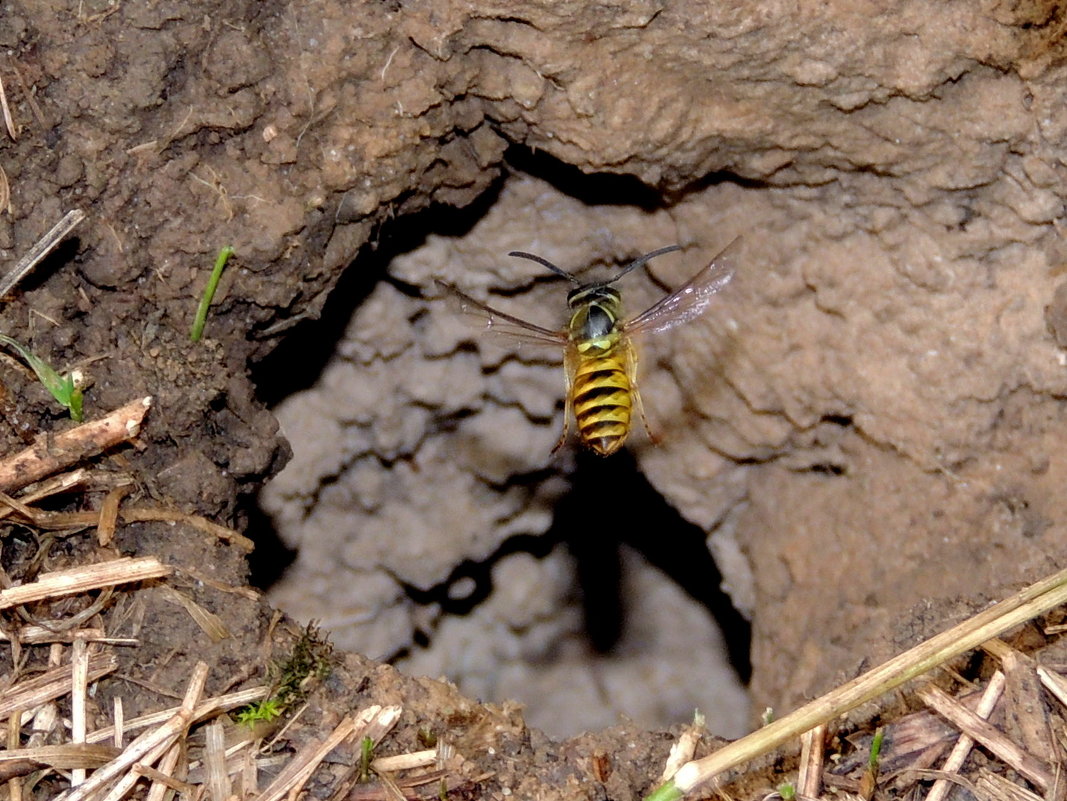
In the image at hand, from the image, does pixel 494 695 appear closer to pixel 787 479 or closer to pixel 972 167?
pixel 787 479

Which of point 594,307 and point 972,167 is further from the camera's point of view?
point 594,307

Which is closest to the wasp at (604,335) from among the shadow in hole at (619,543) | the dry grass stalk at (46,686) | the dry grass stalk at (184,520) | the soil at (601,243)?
the soil at (601,243)

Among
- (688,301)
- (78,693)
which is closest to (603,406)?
(688,301)

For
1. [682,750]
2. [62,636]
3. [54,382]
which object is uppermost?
[54,382]

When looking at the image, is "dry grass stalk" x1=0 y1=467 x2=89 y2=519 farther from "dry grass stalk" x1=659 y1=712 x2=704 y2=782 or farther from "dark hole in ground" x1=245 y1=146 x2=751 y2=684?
"dry grass stalk" x1=659 y1=712 x2=704 y2=782

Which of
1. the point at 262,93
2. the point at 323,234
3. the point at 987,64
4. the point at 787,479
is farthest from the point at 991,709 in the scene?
the point at 262,93

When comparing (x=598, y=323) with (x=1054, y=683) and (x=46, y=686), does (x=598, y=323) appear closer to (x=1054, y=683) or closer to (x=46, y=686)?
(x=1054, y=683)

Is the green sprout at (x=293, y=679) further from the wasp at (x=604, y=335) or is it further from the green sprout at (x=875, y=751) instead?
the green sprout at (x=875, y=751)
